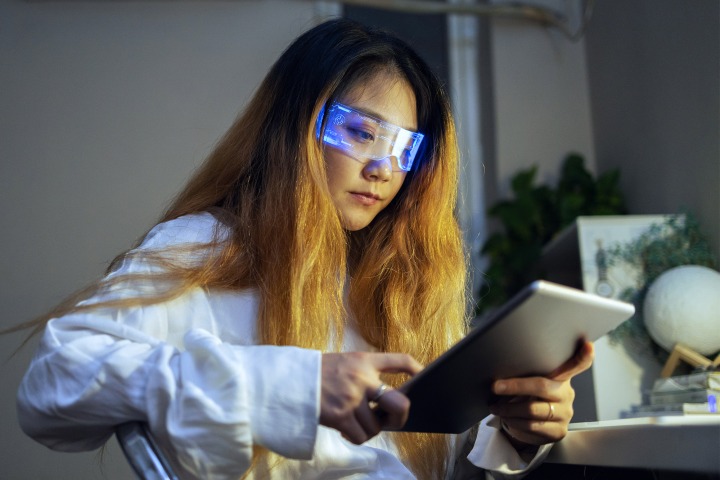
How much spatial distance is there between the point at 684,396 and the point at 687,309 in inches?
8.4

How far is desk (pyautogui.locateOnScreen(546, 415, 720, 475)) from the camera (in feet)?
A: 2.70

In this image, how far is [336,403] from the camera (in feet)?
2.92

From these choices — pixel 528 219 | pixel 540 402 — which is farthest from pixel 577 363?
pixel 528 219

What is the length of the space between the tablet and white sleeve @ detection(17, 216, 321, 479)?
129mm

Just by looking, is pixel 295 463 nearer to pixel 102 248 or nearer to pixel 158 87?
pixel 102 248

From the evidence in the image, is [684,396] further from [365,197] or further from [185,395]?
[185,395]

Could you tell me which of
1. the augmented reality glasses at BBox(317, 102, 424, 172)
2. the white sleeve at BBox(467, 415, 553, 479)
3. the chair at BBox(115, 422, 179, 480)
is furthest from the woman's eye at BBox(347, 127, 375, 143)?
the chair at BBox(115, 422, 179, 480)

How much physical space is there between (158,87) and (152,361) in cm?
261

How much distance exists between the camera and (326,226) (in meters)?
1.33

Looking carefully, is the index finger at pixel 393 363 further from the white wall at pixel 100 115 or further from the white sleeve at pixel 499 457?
the white wall at pixel 100 115

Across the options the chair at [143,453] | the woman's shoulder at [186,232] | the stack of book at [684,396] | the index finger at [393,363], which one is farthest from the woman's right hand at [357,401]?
the stack of book at [684,396]

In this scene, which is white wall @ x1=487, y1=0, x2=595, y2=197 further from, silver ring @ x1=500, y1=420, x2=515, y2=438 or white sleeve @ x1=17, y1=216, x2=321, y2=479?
white sleeve @ x1=17, y1=216, x2=321, y2=479

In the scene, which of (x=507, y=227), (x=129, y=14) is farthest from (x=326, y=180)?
(x=129, y=14)

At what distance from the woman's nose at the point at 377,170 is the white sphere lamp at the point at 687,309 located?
102cm
